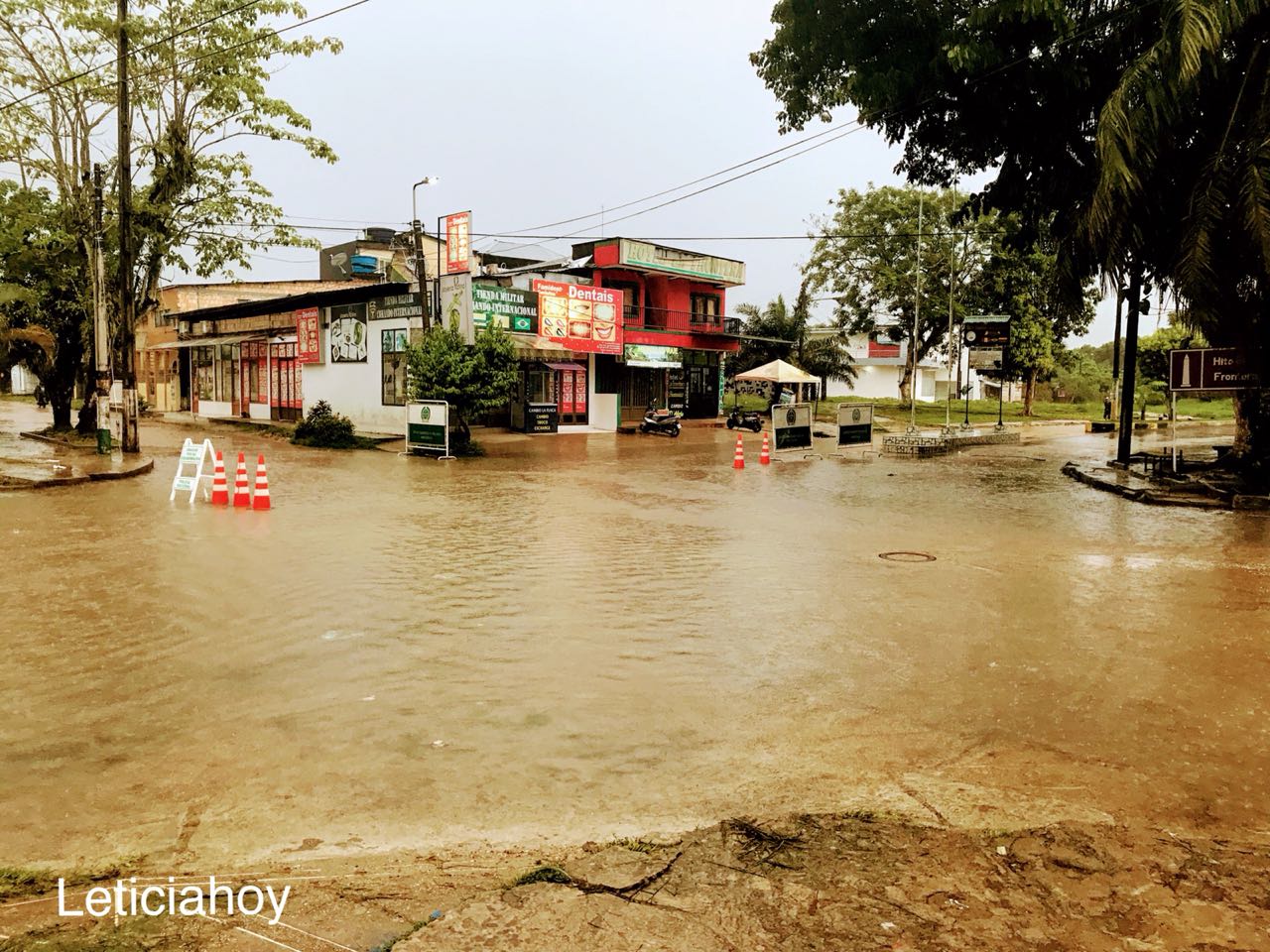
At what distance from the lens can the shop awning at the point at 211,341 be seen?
3544cm

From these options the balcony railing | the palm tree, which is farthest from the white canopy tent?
the palm tree

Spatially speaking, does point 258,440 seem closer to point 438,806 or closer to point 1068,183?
point 1068,183

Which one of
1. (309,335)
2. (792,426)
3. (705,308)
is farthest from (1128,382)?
(309,335)

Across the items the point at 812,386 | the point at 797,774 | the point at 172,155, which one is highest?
the point at 172,155

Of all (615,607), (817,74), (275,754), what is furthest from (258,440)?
(275,754)

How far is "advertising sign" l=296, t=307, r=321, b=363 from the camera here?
3291 cm

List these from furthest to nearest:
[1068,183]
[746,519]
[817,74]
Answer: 1. [817,74]
2. [1068,183]
3. [746,519]

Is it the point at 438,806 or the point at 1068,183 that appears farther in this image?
the point at 1068,183

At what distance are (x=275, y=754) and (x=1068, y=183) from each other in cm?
1715

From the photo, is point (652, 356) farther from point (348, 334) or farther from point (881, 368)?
point (881, 368)

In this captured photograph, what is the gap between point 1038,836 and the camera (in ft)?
12.3

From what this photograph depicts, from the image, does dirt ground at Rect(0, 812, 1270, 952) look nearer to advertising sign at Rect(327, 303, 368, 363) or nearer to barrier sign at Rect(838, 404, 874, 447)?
barrier sign at Rect(838, 404, 874, 447)

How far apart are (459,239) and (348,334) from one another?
28.0 ft

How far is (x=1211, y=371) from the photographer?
1620 centimetres
